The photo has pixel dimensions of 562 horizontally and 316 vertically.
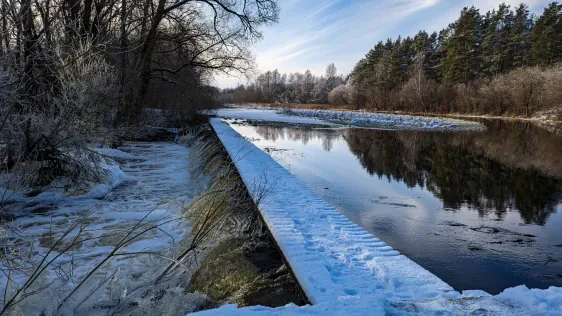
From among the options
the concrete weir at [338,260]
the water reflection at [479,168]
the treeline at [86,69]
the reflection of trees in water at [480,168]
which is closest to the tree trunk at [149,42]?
the treeline at [86,69]

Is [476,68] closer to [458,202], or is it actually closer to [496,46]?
[496,46]

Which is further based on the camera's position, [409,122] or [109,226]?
[409,122]

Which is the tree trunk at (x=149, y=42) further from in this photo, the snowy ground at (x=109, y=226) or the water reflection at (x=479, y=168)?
the water reflection at (x=479, y=168)

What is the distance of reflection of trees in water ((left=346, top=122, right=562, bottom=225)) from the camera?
826cm

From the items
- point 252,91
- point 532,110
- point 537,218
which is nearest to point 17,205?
point 537,218

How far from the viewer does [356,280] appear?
3424 mm

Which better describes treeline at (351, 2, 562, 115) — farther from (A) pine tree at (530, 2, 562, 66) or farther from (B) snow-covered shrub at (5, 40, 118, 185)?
(B) snow-covered shrub at (5, 40, 118, 185)

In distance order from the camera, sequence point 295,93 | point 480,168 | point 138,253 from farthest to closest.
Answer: point 295,93 → point 480,168 → point 138,253

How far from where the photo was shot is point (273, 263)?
167 inches

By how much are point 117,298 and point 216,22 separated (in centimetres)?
1529

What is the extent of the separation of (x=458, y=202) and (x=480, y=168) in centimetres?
499

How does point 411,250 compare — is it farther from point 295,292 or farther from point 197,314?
point 197,314

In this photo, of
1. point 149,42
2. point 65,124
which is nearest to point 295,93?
point 149,42

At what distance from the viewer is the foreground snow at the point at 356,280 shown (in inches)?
108
